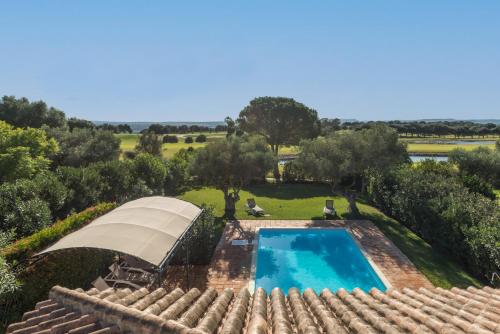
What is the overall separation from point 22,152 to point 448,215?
2811cm

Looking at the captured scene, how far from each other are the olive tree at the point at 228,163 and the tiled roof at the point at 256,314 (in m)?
14.6

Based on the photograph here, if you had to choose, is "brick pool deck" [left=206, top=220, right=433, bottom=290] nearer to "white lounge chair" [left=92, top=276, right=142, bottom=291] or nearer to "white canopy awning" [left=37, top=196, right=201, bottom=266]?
"white canopy awning" [left=37, top=196, right=201, bottom=266]

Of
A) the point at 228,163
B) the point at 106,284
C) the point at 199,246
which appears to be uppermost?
the point at 228,163

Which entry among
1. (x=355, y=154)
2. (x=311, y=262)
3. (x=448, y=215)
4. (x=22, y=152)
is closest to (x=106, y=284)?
(x=311, y=262)

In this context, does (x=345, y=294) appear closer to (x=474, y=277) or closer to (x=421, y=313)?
(x=421, y=313)

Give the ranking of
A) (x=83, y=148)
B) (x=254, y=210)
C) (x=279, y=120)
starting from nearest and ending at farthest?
(x=254, y=210)
(x=83, y=148)
(x=279, y=120)

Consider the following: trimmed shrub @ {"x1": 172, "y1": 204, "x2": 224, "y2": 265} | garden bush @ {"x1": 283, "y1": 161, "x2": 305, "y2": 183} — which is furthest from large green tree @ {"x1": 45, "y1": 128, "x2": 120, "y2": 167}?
trimmed shrub @ {"x1": 172, "y1": 204, "x2": 224, "y2": 265}

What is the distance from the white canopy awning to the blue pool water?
16.5ft

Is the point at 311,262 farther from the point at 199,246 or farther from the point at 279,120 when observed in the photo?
the point at 279,120

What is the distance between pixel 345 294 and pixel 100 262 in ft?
35.0

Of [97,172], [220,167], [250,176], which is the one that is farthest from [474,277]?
[97,172]

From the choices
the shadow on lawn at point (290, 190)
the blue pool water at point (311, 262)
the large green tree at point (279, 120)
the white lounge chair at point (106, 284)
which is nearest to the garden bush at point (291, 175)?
the shadow on lawn at point (290, 190)

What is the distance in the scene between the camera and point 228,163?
806 inches

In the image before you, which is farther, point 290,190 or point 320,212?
point 290,190
